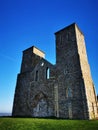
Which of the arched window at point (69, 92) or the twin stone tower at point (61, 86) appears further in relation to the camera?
the arched window at point (69, 92)

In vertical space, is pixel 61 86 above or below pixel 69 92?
above

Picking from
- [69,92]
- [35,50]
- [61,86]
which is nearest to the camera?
[69,92]

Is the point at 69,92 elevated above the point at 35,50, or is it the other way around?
the point at 35,50

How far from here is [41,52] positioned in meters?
32.4

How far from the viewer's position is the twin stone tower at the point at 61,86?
17.8 metres

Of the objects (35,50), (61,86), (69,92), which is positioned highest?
(35,50)

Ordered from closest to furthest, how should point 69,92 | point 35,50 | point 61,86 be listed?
point 69,92
point 61,86
point 35,50

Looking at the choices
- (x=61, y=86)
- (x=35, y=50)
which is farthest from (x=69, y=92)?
(x=35, y=50)

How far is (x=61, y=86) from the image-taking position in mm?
20156

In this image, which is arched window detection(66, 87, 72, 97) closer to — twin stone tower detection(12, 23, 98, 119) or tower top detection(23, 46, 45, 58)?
twin stone tower detection(12, 23, 98, 119)

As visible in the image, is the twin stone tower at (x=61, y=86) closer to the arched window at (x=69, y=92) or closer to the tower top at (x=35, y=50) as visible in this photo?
the arched window at (x=69, y=92)

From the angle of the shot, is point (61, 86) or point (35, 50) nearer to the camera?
point (61, 86)

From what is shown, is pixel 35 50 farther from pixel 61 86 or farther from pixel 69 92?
pixel 69 92

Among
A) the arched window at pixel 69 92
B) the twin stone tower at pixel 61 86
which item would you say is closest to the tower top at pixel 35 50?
the twin stone tower at pixel 61 86
